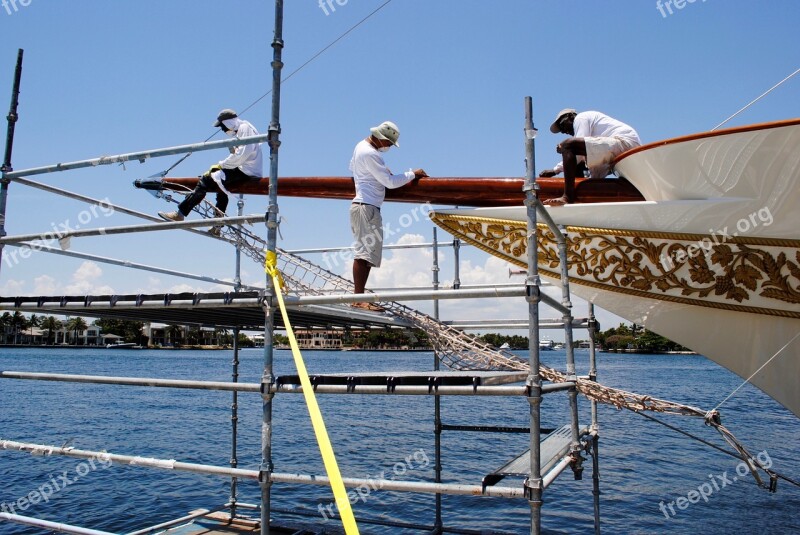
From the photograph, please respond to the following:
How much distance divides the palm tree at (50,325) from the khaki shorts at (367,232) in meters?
155

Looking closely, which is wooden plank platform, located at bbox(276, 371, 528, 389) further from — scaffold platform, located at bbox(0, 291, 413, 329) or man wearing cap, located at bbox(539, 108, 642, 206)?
man wearing cap, located at bbox(539, 108, 642, 206)

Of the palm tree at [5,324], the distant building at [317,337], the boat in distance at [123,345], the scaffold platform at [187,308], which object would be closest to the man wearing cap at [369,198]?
the scaffold platform at [187,308]

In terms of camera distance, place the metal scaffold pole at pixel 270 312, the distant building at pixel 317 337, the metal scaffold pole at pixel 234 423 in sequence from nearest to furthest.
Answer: the metal scaffold pole at pixel 270 312 < the metal scaffold pole at pixel 234 423 < the distant building at pixel 317 337

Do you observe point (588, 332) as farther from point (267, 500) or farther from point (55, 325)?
point (55, 325)

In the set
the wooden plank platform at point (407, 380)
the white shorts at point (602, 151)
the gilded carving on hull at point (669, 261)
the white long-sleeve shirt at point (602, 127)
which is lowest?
the wooden plank platform at point (407, 380)

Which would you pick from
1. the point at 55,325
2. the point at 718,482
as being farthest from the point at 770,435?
the point at 55,325

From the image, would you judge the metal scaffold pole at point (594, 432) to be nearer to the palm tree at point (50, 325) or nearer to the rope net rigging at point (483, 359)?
the rope net rigging at point (483, 359)

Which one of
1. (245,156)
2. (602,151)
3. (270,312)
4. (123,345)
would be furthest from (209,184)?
(123,345)

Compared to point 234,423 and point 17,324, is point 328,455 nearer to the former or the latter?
point 234,423

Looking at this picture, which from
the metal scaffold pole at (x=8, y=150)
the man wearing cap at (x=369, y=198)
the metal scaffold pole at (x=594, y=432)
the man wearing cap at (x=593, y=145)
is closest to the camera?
the metal scaffold pole at (x=8, y=150)

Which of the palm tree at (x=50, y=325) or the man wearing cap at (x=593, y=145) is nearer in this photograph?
the man wearing cap at (x=593, y=145)

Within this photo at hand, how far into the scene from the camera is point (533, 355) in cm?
318

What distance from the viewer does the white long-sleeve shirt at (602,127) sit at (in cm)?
585

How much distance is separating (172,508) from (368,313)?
9.48 meters
